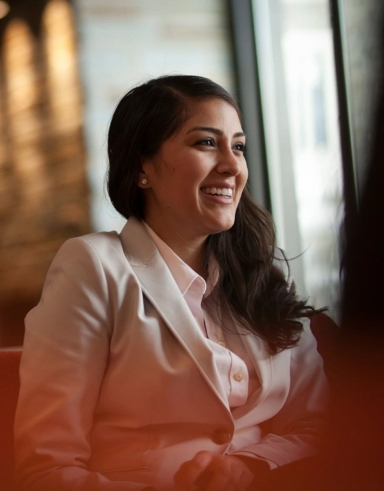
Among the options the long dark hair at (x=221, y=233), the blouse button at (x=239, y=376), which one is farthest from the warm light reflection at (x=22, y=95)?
the blouse button at (x=239, y=376)

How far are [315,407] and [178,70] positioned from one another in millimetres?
1673

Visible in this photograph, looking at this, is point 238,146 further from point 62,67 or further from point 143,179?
point 62,67

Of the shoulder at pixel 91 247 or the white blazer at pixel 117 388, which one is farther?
the shoulder at pixel 91 247

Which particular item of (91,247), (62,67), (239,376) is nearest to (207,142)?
(91,247)

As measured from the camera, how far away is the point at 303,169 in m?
2.51

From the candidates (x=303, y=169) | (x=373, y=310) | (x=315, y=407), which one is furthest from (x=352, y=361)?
(x=303, y=169)

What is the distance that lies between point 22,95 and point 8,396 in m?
1.75

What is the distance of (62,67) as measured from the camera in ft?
8.81

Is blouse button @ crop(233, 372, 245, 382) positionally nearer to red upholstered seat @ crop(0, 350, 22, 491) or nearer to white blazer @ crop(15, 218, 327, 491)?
white blazer @ crop(15, 218, 327, 491)

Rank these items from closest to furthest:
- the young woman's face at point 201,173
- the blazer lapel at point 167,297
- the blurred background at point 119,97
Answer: the blazer lapel at point 167,297, the young woman's face at point 201,173, the blurred background at point 119,97

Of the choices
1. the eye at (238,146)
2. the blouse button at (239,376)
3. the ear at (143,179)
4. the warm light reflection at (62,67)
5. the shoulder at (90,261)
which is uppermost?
the warm light reflection at (62,67)

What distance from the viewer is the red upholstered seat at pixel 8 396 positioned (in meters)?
1.28

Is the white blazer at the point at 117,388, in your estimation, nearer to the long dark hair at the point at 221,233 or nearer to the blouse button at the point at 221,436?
the blouse button at the point at 221,436

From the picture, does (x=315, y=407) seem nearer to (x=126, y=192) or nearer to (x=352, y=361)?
(x=352, y=361)
